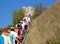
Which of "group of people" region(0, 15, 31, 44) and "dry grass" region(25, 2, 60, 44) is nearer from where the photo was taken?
"group of people" region(0, 15, 31, 44)

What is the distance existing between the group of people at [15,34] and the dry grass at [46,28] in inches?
31.7

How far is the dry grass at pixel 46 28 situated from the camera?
76.2 feet

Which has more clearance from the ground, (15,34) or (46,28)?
(46,28)

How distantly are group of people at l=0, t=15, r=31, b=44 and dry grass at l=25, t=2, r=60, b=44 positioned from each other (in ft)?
2.64

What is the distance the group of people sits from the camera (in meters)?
17.3

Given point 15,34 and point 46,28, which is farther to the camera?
point 46,28

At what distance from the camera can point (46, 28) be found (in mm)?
25156

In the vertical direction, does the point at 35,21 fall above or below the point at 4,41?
above

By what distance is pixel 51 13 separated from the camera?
27828mm

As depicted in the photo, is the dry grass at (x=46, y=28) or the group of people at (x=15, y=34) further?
the dry grass at (x=46, y=28)

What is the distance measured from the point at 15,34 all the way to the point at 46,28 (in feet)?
15.1

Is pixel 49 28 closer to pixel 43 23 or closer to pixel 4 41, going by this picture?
pixel 43 23

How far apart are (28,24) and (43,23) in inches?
51.3

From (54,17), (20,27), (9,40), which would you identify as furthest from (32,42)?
(9,40)
